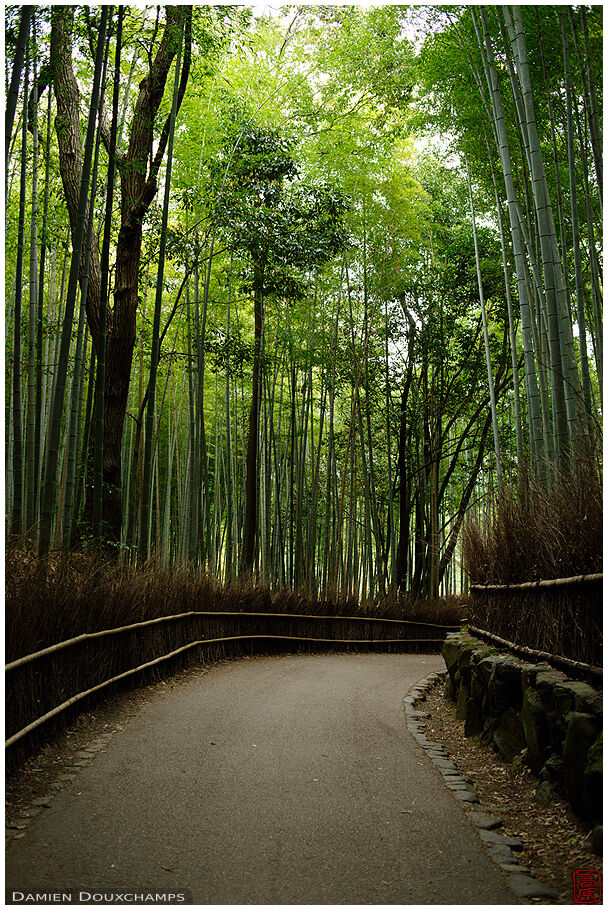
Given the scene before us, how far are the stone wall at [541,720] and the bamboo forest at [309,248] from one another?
1.56ft

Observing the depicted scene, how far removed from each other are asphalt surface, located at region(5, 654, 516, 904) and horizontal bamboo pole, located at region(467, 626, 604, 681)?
2.16ft

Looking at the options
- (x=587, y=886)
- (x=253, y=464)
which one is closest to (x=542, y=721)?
(x=587, y=886)

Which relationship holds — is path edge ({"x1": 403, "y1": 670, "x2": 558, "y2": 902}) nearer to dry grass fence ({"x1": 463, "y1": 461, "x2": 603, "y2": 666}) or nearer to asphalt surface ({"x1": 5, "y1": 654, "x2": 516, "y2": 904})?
asphalt surface ({"x1": 5, "y1": 654, "x2": 516, "y2": 904})

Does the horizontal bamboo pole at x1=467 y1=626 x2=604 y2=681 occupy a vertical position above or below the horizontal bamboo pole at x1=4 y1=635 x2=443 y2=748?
above

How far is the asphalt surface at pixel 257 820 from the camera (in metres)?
1.74

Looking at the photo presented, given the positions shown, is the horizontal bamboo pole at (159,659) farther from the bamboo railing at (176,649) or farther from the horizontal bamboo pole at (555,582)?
the horizontal bamboo pole at (555,582)

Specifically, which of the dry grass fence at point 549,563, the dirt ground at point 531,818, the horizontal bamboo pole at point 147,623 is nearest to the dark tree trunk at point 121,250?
the horizontal bamboo pole at point 147,623

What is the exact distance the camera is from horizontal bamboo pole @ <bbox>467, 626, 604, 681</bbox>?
2.24m

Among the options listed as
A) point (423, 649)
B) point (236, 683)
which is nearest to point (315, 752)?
point (236, 683)

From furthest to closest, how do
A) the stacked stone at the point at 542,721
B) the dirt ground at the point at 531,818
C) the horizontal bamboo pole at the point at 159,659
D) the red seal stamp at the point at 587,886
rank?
the horizontal bamboo pole at the point at 159,659
the stacked stone at the point at 542,721
the dirt ground at the point at 531,818
the red seal stamp at the point at 587,886

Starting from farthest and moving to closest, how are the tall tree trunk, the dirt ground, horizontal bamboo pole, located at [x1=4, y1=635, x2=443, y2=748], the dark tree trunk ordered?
the tall tree trunk < the dark tree trunk < horizontal bamboo pole, located at [x1=4, y1=635, x2=443, y2=748] < the dirt ground

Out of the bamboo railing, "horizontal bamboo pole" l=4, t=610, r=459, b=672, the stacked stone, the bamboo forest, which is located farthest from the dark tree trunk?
the stacked stone

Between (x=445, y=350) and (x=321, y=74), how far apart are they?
4121 mm

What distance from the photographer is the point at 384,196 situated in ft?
28.9
